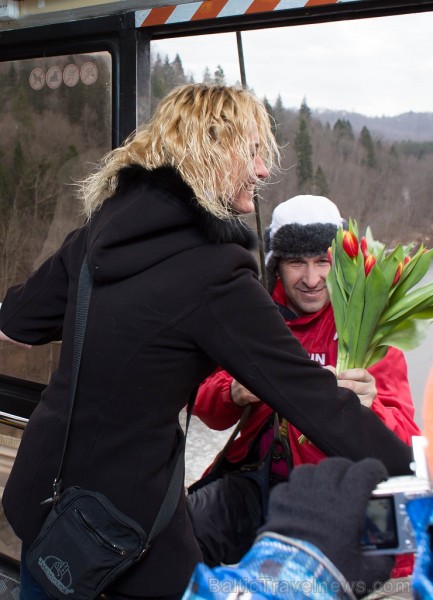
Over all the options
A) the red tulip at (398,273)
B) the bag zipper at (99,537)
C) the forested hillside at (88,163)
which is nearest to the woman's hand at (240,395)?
the red tulip at (398,273)

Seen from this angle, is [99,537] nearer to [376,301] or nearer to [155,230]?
[155,230]

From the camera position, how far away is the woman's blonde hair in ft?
5.60

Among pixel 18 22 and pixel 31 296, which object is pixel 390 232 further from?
pixel 18 22

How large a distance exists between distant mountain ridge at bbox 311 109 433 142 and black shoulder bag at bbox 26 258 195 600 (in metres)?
1.43

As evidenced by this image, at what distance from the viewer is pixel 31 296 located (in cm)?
200

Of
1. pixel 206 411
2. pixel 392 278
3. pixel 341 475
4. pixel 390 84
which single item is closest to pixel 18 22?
pixel 390 84

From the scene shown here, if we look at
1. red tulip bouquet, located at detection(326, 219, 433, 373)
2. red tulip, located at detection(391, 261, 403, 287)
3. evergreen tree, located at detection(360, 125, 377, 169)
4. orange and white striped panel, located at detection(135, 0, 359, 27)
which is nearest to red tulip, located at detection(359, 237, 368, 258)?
red tulip bouquet, located at detection(326, 219, 433, 373)

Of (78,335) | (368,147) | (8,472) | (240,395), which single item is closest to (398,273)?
(240,395)

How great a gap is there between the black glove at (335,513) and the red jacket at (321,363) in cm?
106

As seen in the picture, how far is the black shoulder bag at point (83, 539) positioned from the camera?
1652mm

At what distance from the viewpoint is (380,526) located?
102 centimetres

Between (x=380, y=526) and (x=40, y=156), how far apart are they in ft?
9.27

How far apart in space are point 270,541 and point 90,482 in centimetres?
77

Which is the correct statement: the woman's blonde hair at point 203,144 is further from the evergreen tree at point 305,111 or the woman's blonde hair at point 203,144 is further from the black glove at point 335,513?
the evergreen tree at point 305,111
